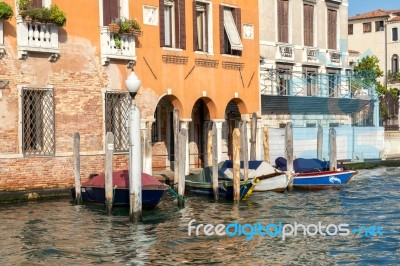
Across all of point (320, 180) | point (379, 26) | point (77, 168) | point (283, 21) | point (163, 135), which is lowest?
point (320, 180)

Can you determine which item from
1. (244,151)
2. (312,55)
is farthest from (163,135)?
(312,55)

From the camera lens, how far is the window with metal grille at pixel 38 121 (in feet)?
58.4

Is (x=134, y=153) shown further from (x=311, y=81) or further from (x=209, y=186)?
(x=311, y=81)

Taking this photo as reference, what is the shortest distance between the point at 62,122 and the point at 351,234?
26.6 ft

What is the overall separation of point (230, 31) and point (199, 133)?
3608 mm

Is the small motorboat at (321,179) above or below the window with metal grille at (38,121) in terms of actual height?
below

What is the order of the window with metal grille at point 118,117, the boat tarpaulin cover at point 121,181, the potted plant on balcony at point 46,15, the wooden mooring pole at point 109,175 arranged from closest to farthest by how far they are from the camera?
the wooden mooring pole at point 109,175 → the boat tarpaulin cover at point 121,181 → the potted plant on balcony at point 46,15 → the window with metal grille at point 118,117

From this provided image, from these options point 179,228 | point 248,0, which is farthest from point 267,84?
point 179,228

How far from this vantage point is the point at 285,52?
2644 cm

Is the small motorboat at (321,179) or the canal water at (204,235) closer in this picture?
the canal water at (204,235)

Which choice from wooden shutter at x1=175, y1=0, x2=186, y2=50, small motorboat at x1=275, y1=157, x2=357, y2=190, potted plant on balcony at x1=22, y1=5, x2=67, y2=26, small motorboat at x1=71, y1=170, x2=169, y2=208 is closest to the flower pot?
potted plant on balcony at x1=22, y1=5, x2=67, y2=26

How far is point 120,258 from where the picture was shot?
1138cm

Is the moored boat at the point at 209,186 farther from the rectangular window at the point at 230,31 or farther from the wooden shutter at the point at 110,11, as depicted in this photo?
the rectangular window at the point at 230,31

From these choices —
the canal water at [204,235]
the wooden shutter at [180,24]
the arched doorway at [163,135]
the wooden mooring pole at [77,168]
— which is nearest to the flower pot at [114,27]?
the wooden shutter at [180,24]
